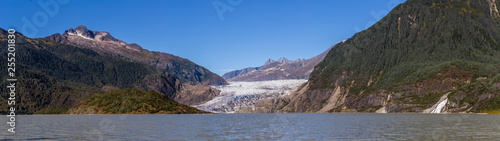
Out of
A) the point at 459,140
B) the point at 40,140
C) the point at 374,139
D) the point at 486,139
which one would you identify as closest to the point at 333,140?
the point at 374,139

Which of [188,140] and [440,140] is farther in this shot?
[188,140]

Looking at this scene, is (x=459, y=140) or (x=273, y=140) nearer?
(x=459, y=140)

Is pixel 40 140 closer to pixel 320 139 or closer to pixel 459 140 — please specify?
pixel 320 139

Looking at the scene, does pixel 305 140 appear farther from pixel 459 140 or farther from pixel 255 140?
pixel 459 140

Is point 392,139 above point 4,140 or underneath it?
underneath

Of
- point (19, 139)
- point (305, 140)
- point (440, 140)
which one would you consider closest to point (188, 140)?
point (305, 140)

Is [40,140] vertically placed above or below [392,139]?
above

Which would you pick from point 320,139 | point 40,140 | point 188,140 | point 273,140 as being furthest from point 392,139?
point 40,140
